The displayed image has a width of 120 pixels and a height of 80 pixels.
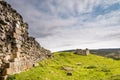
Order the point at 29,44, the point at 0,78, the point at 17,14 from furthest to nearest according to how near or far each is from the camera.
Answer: the point at 29,44, the point at 17,14, the point at 0,78

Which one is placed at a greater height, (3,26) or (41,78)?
(3,26)

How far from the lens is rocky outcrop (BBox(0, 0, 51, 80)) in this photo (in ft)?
91.9

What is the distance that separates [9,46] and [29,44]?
25.5ft

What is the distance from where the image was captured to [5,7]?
2855 centimetres

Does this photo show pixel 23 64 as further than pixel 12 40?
Yes

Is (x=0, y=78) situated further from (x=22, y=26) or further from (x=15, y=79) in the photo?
(x=22, y=26)

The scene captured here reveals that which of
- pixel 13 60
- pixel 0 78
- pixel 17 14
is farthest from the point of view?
pixel 17 14

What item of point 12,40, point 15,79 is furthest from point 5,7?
point 15,79

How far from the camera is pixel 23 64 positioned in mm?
32312

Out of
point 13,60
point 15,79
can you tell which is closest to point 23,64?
point 13,60

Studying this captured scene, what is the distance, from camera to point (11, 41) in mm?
30156

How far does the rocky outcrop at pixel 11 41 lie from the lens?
91.9 ft

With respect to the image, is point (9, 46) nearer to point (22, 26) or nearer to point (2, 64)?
point (2, 64)

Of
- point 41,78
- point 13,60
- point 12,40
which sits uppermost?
point 12,40
